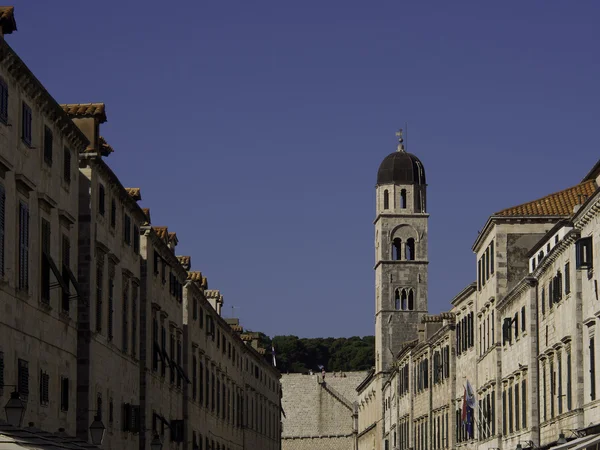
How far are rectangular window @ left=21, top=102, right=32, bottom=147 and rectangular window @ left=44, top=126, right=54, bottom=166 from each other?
144cm

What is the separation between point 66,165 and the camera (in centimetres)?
3684

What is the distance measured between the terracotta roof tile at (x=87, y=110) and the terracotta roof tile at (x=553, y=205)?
948 inches

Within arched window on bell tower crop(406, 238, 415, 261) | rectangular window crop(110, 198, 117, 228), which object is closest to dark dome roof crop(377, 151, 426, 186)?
arched window on bell tower crop(406, 238, 415, 261)

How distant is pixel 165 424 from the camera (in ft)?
181

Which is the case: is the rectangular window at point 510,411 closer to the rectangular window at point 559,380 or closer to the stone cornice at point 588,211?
the rectangular window at point 559,380

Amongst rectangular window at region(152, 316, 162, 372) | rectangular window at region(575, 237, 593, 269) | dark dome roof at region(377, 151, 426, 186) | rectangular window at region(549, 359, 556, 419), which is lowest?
rectangular window at region(549, 359, 556, 419)

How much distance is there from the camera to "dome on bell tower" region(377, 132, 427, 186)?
133m

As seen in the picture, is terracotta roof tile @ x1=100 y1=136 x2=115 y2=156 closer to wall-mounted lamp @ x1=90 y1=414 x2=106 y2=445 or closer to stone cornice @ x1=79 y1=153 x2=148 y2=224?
stone cornice @ x1=79 y1=153 x2=148 y2=224

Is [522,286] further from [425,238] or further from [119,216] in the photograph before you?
[425,238]

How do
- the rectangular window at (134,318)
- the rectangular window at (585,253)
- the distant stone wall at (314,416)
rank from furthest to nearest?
the distant stone wall at (314,416) < the rectangular window at (134,318) < the rectangular window at (585,253)

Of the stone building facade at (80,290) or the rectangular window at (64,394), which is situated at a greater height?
the stone building facade at (80,290)

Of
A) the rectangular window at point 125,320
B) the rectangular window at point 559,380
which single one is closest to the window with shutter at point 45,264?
the rectangular window at point 125,320

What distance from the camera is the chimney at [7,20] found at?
99.2 ft

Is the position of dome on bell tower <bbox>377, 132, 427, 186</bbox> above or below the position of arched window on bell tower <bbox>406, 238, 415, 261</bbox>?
above
